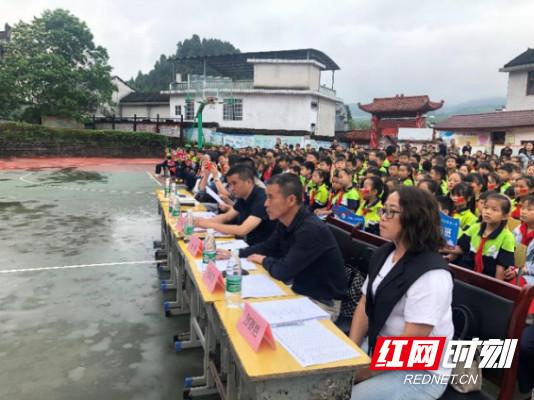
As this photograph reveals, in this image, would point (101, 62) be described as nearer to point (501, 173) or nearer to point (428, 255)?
point (501, 173)

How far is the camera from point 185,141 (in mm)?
31281

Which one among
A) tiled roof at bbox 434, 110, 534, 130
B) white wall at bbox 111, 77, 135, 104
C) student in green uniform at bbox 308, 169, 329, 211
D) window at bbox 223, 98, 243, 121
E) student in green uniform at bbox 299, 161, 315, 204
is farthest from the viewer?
white wall at bbox 111, 77, 135, 104

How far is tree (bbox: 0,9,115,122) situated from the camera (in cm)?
2747

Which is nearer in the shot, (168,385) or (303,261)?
(303,261)

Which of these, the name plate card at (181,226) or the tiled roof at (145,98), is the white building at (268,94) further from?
the name plate card at (181,226)

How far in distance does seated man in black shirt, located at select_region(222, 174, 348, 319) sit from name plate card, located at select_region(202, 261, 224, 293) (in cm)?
41

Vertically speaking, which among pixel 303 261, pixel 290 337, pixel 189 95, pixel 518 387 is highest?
pixel 189 95

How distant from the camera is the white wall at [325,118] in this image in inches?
1339

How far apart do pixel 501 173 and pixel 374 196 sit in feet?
10.0

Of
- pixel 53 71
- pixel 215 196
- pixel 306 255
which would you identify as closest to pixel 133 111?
pixel 53 71

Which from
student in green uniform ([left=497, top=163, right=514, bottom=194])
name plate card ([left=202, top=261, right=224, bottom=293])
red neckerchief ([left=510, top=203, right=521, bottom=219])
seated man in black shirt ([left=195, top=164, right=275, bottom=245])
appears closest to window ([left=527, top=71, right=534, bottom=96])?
student in green uniform ([left=497, top=163, right=514, bottom=194])

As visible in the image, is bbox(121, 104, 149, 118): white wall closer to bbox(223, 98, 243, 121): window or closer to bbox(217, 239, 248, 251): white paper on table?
bbox(223, 98, 243, 121): window

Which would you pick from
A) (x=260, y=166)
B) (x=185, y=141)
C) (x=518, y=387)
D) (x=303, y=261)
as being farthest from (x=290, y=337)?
(x=185, y=141)

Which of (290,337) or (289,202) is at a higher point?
(289,202)
